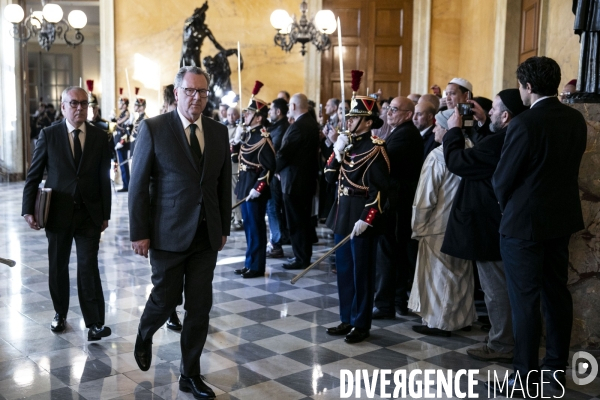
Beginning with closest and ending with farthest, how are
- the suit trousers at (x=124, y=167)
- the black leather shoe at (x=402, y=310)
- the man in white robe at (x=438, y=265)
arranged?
the man in white robe at (x=438, y=265) < the black leather shoe at (x=402, y=310) < the suit trousers at (x=124, y=167)

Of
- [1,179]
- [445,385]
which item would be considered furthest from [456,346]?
[1,179]

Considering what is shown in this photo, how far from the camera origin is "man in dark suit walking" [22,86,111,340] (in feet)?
15.9

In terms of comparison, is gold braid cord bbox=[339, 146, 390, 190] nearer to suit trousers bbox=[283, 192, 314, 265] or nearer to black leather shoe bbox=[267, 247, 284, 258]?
suit trousers bbox=[283, 192, 314, 265]

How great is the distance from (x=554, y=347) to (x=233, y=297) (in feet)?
9.60

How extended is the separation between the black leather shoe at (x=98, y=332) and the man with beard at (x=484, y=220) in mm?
2433

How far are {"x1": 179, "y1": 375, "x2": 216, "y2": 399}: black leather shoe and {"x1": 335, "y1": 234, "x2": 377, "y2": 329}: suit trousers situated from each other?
4.61ft

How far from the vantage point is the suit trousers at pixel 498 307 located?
15.0ft

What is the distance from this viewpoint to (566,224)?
391 centimetres

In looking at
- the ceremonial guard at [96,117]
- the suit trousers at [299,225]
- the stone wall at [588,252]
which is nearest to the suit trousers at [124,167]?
the ceremonial guard at [96,117]

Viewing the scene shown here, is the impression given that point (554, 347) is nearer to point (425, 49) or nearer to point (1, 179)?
point (425, 49)

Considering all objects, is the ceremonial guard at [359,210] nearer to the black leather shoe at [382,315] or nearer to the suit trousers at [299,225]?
the black leather shoe at [382,315]

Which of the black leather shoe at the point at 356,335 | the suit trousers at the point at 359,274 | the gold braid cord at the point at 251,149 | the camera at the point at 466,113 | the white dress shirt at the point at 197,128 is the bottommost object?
the black leather shoe at the point at 356,335

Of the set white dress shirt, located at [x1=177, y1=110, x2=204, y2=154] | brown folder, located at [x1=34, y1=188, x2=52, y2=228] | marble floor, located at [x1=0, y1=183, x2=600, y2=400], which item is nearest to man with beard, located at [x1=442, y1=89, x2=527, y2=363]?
marble floor, located at [x1=0, y1=183, x2=600, y2=400]

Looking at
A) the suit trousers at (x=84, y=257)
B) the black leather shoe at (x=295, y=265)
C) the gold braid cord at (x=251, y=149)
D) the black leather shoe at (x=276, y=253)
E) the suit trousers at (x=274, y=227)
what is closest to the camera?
the suit trousers at (x=84, y=257)
